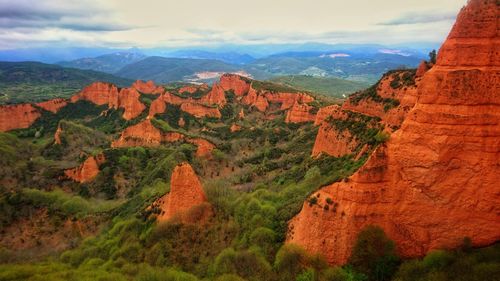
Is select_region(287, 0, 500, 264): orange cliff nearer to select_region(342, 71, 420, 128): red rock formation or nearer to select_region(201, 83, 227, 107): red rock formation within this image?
select_region(342, 71, 420, 128): red rock formation

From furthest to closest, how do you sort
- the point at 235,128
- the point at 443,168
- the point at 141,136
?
the point at 235,128, the point at 141,136, the point at 443,168

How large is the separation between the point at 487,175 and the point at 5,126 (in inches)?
5236

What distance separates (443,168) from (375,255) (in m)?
7.76

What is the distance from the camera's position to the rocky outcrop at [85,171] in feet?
240

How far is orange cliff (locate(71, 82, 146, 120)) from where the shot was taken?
126 m

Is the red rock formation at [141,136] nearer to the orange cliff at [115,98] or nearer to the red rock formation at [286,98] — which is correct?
the orange cliff at [115,98]

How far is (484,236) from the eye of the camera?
2677 cm

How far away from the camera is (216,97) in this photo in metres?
146

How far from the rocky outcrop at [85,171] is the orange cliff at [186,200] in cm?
3815

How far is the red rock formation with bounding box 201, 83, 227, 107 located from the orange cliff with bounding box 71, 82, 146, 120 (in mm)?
25909

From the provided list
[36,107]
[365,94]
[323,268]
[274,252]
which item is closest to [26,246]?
[274,252]

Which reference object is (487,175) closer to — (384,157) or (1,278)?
(384,157)

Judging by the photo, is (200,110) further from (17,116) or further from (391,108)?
(391,108)

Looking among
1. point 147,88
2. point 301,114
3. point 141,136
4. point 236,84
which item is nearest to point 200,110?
point 236,84
